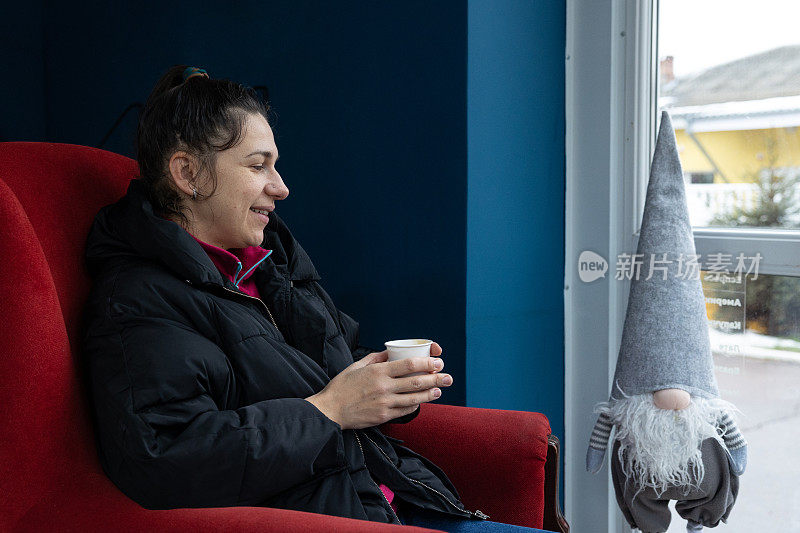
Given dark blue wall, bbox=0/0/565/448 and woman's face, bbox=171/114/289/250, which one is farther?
dark blue wall, bbox=0/0/565/448

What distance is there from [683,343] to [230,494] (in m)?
0.93

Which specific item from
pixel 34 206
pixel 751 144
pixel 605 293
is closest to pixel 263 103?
pixel 34 206

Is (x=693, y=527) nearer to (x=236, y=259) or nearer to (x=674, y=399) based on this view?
(x=674, y=399)

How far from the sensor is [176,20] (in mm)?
2336

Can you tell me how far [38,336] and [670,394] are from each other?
1148 mm

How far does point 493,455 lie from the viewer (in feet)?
4.25

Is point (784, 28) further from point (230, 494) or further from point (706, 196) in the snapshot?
point (230, 494)

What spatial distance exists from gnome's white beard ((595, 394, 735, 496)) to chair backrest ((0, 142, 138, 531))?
1.04 metres

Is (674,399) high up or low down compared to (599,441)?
up

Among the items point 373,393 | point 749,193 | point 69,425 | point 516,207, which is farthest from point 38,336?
point 749,193

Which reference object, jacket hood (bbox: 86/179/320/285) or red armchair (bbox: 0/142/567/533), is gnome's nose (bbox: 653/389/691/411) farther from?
jacket hood (bbox: 86/179/320/285)

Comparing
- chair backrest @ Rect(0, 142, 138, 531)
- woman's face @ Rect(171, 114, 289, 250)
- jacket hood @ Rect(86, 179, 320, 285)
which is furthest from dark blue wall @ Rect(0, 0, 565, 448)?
chair backrest @ Rect(0, 142, 138, 531)

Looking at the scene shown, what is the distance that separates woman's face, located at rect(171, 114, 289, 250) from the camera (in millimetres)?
1245

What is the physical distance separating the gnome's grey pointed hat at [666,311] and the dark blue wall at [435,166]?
320mm
